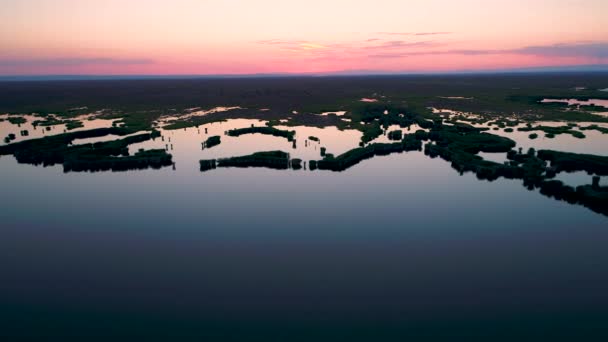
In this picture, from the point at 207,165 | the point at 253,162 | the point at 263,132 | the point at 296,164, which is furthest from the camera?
the point at 263,132

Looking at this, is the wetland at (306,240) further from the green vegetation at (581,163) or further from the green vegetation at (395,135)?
the green vegetation at (395,135)

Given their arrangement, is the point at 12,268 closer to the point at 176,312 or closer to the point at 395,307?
the point at 176,312

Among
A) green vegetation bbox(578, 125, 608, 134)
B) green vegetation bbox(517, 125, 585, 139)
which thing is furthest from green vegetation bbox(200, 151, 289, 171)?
green vegetation bbox(578, 125, 608, 134)

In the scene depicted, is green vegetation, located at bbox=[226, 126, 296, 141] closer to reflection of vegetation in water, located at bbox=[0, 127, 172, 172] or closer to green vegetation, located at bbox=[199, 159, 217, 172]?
reflection of vegetation in water, located at bbox=[0, 127, 172, 172]

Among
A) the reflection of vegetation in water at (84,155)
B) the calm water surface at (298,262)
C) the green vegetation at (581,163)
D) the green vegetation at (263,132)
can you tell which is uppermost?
the green vegetation at (263,132)

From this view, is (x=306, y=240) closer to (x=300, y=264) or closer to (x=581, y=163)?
(x=300, y=264)

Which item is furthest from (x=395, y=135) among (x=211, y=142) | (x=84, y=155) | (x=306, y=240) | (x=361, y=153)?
(x=84, y=155)

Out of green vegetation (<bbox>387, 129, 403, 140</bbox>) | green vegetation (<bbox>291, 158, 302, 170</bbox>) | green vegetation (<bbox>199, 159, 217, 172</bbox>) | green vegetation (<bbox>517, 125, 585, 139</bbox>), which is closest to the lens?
green vegetation (<bbox>291, 158, 302, 170</bbox>)

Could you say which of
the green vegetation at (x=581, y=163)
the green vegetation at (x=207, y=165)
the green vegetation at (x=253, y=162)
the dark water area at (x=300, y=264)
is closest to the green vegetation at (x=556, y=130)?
the green vegetation at (x=581, y=163)

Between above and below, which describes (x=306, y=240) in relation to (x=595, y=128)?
below

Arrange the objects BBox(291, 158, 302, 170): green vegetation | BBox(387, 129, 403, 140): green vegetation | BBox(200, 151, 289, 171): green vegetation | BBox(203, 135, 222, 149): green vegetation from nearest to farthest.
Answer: BBox(291, 158, 302, 170): green vegetation → BBox(200, 151, 289, 171): green vegetation → BBox(203, 135, 222, 149): green vegetation → BBox(387, 129, 403, 140): green vegetation

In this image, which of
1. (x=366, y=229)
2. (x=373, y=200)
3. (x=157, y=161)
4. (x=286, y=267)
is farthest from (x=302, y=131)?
(x=286, y=267)
